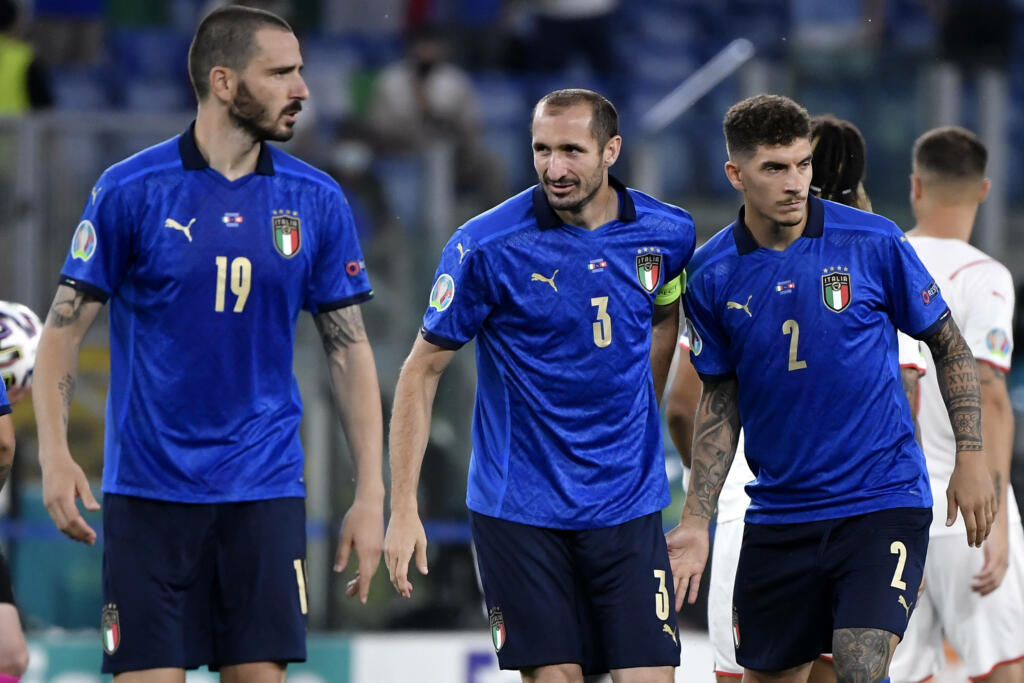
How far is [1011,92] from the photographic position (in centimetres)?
1312

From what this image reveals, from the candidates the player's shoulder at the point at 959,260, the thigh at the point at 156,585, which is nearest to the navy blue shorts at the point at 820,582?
the player's shoulder at the point at 959,260

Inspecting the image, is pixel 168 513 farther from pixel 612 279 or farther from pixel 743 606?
pixel 743 606

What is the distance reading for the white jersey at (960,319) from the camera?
5711 mm

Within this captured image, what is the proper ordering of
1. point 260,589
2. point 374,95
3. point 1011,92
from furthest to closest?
point 1011,92 < point 374,95 < point 260,589

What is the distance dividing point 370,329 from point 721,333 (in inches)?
146

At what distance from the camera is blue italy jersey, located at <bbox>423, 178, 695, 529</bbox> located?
184 inches

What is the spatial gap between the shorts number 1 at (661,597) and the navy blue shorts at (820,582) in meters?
0.40

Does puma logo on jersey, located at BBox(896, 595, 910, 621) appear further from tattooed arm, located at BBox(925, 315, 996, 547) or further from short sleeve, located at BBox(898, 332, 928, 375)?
short sleeve, located at BBox(898, 332, 928, 375)

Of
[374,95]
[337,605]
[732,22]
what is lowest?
[337,605]

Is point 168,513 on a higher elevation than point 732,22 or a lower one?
lower

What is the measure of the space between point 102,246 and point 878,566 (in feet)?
8.10

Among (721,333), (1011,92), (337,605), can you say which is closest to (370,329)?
(337,605)

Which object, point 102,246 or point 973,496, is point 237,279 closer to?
point 102,246

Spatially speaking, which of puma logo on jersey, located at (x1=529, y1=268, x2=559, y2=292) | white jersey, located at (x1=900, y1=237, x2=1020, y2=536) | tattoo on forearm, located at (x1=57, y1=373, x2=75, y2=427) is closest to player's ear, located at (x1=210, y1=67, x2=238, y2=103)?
tattoo on forearm, located at (x1=57, y1=373, x2=75, y2=427)
